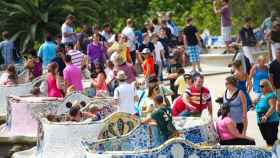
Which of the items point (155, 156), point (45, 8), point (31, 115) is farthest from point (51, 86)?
point (45, 8)

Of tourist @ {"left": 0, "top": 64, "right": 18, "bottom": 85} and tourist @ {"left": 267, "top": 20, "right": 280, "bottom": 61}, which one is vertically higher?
tourist @ {"left": 267, "top": 20, "right": 280, "bottom": 61}

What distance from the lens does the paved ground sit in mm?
19297

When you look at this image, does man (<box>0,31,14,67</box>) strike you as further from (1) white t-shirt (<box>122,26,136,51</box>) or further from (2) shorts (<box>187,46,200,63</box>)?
(2) shorts (<box>187,46,200,63</box>)

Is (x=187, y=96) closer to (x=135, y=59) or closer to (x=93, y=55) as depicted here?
(x=93, y=55)

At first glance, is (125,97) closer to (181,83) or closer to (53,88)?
(181,83)

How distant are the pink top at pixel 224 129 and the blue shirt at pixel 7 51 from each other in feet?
39.4

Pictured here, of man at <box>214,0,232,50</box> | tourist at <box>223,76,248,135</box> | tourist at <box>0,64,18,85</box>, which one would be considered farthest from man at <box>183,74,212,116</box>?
man at <box>214,0,232,50</box>

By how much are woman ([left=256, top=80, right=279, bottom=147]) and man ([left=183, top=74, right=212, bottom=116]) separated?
1.03 metres

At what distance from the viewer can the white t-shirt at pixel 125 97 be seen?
61.0 feet

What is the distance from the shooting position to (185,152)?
14.7 meters

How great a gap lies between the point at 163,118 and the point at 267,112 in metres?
2.43

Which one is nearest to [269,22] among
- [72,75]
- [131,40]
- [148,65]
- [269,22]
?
[269,22]

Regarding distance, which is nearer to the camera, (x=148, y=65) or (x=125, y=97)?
(x=125, y=97)

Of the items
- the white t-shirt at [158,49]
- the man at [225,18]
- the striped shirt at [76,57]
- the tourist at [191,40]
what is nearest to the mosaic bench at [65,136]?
the striped shirt at [76,57]
